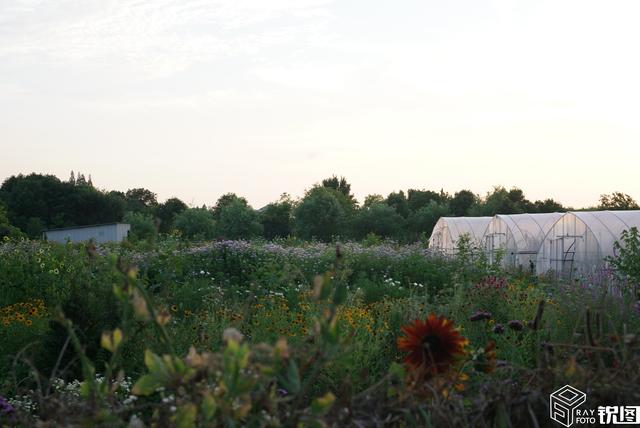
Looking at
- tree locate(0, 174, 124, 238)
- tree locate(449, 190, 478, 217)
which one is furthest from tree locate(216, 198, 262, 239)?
tree locate(449, 190, 478, 217)

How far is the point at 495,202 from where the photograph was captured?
46.6 m

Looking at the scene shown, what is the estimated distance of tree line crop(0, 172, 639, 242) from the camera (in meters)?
46.0

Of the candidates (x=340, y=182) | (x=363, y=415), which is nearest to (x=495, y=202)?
(x=340, y=182)

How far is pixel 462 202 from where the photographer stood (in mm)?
52281

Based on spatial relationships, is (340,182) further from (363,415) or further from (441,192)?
(363,415)

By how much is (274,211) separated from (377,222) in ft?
22.7

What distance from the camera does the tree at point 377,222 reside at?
155 feet

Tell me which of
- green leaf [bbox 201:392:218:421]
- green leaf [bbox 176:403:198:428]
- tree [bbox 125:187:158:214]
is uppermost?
Answer: tree [bbox 125:187:158:214]

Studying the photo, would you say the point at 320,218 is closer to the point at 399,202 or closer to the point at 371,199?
the point at 399,202

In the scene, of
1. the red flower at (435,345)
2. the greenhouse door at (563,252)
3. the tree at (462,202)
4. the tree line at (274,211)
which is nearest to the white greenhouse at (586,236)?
the greenhouse door at (563,252)

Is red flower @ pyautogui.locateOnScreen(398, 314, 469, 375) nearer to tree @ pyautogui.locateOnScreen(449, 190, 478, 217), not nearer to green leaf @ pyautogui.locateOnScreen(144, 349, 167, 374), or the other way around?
green leaf @ pyautogui.locateOnScreen(144, 349, 167, 374)

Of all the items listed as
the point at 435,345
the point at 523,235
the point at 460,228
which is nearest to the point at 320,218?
the point at 460,228

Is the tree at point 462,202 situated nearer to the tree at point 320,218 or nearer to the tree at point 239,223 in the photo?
the tree at point 320,218

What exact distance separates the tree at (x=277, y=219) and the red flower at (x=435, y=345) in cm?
4693
